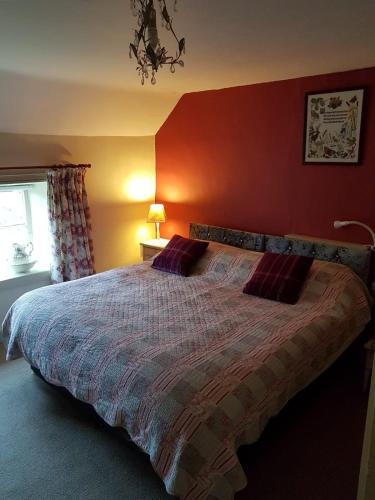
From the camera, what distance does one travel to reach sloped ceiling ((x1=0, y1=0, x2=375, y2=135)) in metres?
1.87

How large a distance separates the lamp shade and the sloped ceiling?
98cm

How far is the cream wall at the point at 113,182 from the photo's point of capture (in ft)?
12.5

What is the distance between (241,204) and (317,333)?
5.85 feet

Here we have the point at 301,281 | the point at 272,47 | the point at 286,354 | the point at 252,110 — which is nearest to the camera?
the point at 286,354

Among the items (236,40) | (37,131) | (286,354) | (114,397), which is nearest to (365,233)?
(286,354)

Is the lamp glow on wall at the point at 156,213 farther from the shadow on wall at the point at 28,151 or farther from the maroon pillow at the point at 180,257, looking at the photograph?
the shadow on wall at the point at 28,151

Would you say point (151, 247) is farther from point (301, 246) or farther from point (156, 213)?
point (301, 246)

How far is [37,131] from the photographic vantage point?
3576 millimetres

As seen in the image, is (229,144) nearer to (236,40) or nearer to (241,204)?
(241,204)

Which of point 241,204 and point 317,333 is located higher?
point 241,204

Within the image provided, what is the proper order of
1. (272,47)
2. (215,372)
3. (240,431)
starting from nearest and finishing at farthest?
1. (240,431)
2. (215,372)
3. (272,47)

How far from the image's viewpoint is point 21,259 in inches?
151

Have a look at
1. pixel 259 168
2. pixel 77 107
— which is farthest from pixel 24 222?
pixel 259 168

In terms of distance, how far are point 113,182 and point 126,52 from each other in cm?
197
